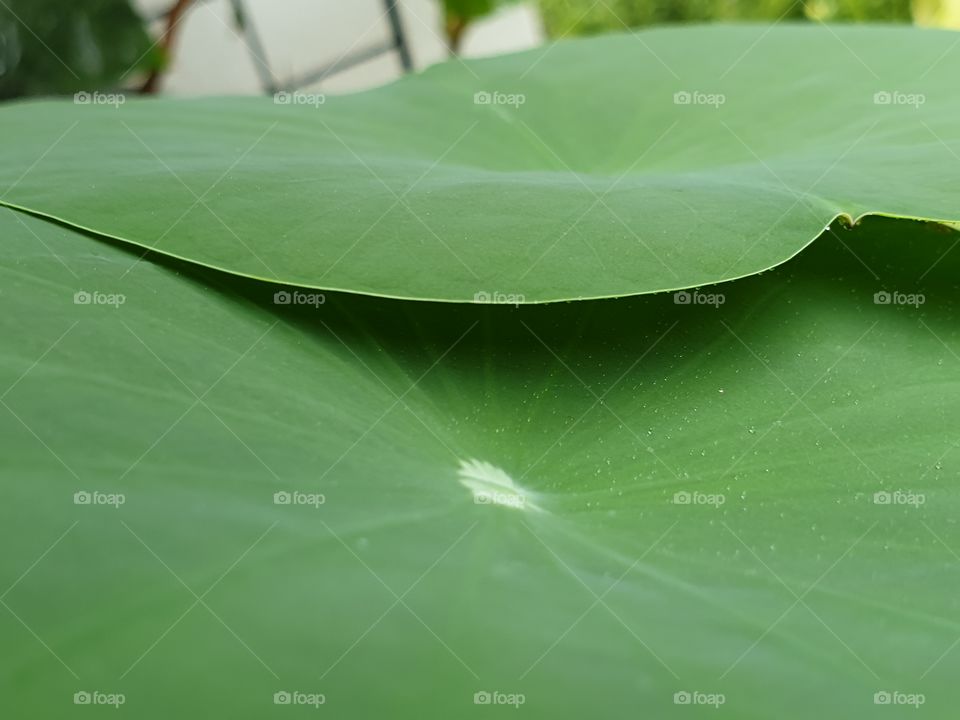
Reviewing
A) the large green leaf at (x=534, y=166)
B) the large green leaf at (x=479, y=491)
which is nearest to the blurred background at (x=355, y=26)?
the large green leaf at (x=534, y=166)

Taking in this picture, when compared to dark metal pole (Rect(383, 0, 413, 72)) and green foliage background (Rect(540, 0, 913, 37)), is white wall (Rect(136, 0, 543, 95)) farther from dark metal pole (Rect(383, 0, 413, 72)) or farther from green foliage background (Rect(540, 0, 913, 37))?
green foliage background (Rect(540, 0, 913, 37))

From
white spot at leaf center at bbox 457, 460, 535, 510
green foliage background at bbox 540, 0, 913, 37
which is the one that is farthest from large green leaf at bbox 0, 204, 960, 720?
green foliage background at bbox 540, 0, 913, 37

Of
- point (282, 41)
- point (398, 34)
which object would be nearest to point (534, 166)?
point (282, 41)

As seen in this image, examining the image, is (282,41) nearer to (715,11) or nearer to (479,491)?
(715,11)

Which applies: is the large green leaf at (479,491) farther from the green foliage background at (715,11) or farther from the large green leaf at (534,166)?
the green foliage background at (715,11)

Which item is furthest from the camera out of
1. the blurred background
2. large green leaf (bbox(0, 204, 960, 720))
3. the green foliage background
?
the blurred background
